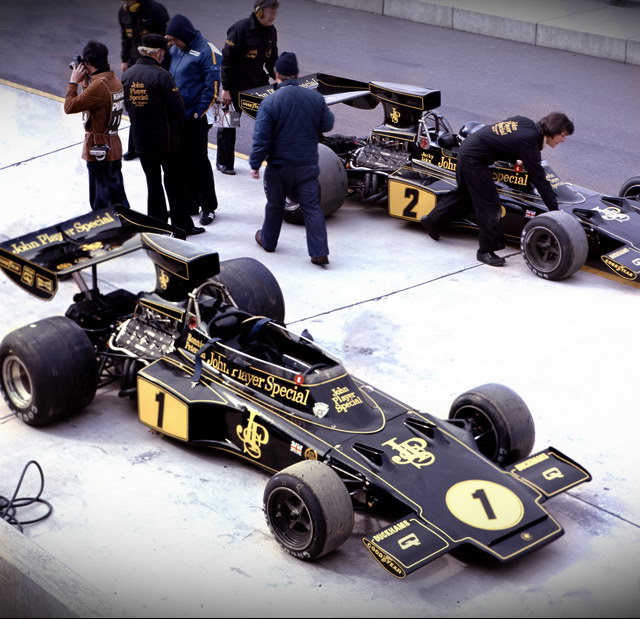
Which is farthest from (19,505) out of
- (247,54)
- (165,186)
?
(247,54)

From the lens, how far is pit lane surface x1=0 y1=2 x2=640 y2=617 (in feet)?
20.9

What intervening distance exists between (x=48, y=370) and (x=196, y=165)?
422 centimetres

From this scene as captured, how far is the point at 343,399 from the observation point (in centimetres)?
718

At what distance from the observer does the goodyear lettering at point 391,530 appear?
6.29m

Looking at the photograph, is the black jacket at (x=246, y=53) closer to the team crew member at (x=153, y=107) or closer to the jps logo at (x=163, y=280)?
the team crew member at (x=153, y=107)

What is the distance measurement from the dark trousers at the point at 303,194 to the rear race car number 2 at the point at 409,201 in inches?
43.8

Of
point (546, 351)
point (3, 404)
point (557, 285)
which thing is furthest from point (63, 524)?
point (557, 285)

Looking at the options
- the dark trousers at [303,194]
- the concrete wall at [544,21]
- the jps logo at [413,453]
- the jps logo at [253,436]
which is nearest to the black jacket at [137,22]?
the dark trousers at [303,194]

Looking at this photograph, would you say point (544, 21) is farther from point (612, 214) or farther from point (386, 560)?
point (386, 560)

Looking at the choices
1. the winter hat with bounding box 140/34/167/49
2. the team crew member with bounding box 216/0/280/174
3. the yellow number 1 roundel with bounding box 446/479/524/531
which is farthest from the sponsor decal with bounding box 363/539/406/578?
the team crew member with bounding box 216/0/280/174

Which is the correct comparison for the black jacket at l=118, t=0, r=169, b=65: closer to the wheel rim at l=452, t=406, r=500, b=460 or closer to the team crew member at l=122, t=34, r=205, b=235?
the team crew member at l=122, t=34, r=205, b=235

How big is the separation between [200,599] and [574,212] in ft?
19.3

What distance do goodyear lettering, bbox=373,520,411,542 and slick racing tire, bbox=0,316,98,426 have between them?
2528 millimetres

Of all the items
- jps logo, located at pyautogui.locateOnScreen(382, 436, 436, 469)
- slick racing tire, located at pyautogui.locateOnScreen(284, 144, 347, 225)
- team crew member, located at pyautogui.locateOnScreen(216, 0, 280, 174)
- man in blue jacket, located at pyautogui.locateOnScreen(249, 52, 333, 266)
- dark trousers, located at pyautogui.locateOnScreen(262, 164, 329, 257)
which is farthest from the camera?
team crew member, located at pyautogui.locateOnScreen(216, 0, 280, 174)
